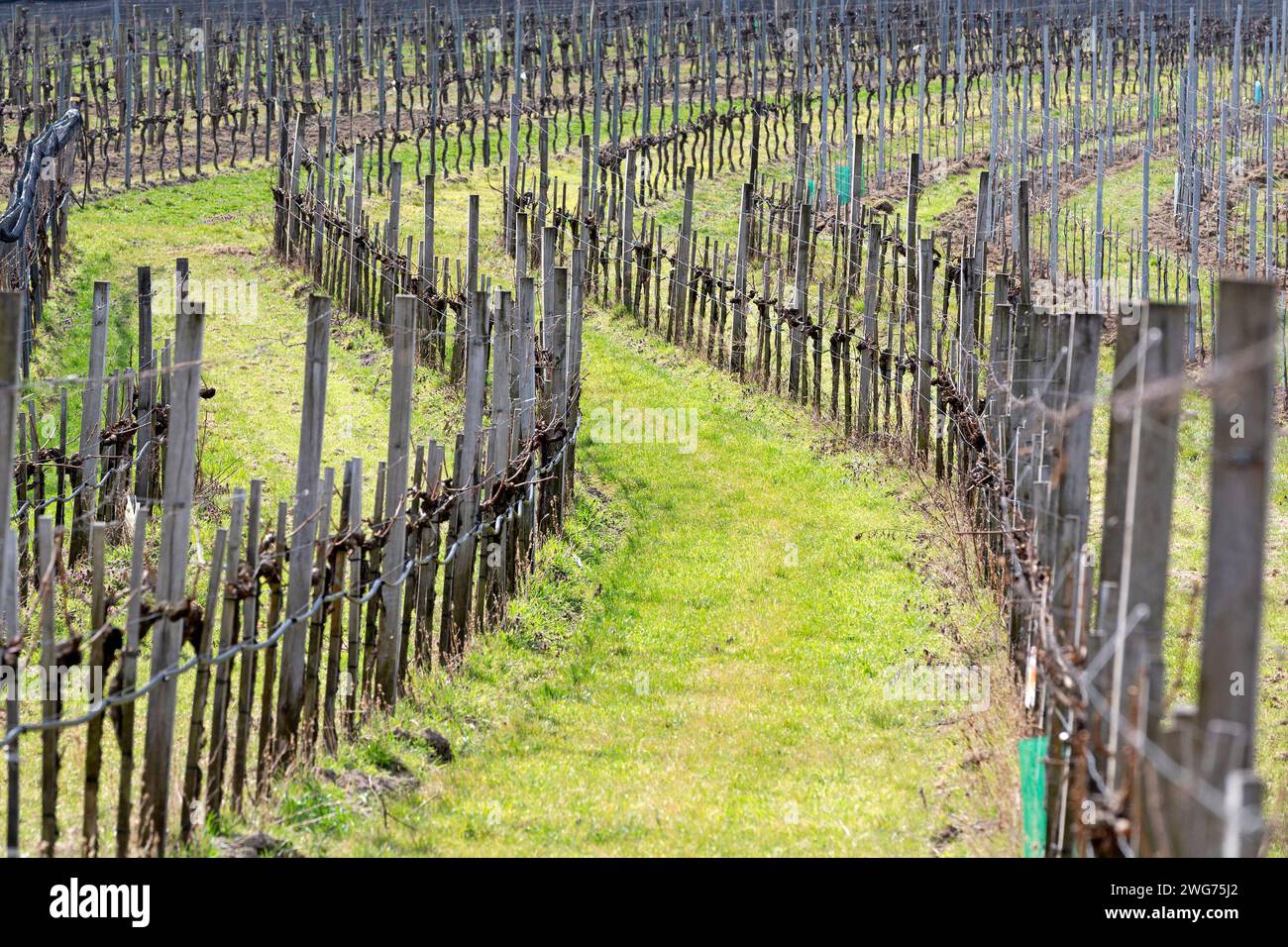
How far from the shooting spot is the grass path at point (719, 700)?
6.56m

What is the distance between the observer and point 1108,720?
4.48m

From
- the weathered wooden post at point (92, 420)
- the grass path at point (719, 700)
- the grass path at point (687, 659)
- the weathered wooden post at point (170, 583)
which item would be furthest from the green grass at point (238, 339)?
the weathered wooden post at point (170, 583)

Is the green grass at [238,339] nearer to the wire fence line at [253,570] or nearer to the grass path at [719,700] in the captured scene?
the wire fence line at [253,570]

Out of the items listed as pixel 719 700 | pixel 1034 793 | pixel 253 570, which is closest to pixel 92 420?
pixel 253 570

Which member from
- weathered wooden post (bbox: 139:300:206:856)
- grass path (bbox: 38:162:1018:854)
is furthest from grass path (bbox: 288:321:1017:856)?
weathered wooden post (bbox: 139:300:206:856)

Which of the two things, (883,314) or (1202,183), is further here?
(1202,183)

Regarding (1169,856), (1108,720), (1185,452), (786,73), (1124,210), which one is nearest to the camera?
(1169,856)

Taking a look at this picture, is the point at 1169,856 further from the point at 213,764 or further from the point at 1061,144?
the point at 1061,144

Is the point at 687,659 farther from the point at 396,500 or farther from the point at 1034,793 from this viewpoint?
the point at 1034,793

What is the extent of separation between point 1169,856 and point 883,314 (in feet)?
46.6

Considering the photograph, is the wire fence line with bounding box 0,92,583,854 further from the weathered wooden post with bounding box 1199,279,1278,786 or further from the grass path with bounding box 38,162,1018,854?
the weathered wooden post with bounding box 1199,279,1278,786

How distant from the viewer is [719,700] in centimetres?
838

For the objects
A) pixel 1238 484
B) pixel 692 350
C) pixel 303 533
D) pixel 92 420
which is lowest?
pixel 692 350

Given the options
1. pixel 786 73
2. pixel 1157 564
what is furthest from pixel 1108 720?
pixel 786 73
